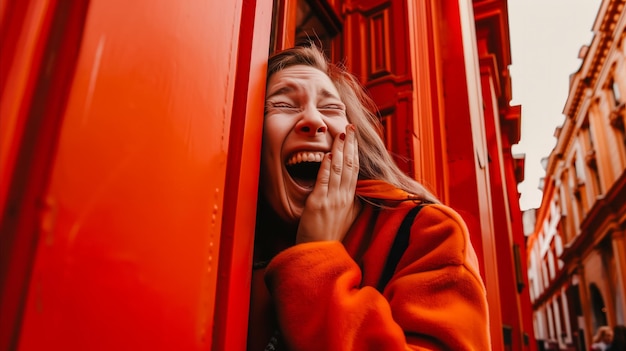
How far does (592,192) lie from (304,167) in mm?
20428

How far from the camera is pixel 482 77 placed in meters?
4.38

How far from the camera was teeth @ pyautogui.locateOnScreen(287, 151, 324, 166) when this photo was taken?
1.10 metres

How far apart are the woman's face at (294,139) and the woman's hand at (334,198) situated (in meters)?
0.05

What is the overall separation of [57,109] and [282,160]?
0.70 metres

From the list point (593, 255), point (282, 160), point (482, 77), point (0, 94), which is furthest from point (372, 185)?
point (593, 255)

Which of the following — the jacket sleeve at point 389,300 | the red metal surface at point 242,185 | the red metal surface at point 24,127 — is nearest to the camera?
the red metal surface at point 24,127

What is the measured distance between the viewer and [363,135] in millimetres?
1325

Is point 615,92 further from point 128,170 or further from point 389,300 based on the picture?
point 128,170

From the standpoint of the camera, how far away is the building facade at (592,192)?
15273 mm

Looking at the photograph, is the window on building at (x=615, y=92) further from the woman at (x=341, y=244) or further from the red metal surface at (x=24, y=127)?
the red metal surface at (x=24, y=127)

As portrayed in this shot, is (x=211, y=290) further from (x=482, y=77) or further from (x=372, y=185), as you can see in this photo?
(x=482, y=77)

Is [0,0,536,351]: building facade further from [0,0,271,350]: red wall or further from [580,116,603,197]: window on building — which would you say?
[580,116,603,197]: window on building

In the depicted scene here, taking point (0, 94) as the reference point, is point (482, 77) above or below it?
above

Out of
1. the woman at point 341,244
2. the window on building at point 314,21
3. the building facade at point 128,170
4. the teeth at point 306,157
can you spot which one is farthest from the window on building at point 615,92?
the building facade at point 128,170
